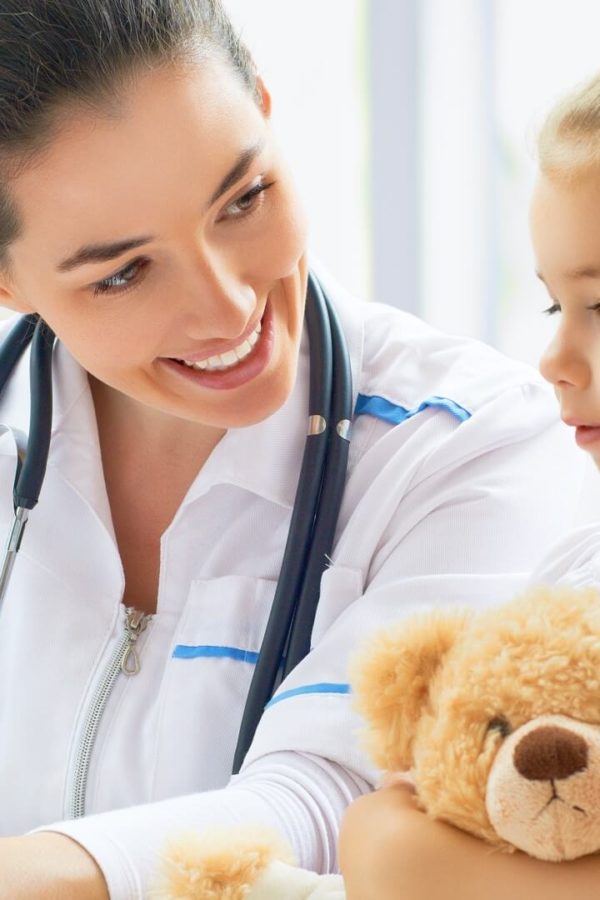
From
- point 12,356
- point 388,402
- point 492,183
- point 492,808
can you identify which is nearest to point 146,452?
point 12,356

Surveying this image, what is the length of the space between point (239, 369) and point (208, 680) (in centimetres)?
31

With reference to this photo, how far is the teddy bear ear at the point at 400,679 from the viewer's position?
2.32 feet

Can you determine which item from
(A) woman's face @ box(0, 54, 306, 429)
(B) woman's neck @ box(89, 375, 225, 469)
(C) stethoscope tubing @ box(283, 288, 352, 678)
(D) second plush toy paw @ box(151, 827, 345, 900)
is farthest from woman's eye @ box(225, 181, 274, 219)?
(D) second plush toy paw @ box(151, 827, 345, 900)

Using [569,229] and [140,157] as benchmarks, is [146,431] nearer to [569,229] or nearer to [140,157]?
[140,157]

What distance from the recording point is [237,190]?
1073mm

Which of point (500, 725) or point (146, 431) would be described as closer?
point (500, 725)

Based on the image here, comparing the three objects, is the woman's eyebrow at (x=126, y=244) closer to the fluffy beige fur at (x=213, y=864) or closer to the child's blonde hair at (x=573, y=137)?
the child's blonde hair at (x=573, y=137)

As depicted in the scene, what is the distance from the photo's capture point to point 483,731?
2.09ft

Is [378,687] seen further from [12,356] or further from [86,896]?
[12,356]

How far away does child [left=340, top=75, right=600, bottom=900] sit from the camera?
0.63 m

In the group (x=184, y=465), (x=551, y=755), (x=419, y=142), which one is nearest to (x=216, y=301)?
(x=184, y=465)

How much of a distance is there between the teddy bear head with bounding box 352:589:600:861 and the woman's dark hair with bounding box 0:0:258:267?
572 mm

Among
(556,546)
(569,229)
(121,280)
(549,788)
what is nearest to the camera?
(549,788)

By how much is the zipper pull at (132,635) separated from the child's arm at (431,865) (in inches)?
21.1
